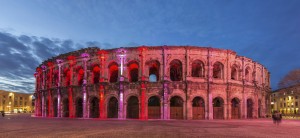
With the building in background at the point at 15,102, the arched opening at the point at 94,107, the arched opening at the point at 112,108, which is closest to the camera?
the arched opening at the point at 112,108

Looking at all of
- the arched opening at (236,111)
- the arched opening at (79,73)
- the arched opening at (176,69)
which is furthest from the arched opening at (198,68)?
the arched opening at (79,73)

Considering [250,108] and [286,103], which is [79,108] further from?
[286,103]

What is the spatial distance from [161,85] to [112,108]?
8.54m

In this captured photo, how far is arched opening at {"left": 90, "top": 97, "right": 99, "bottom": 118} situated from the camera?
43.7 metres

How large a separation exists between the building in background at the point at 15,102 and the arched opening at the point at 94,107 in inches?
3402

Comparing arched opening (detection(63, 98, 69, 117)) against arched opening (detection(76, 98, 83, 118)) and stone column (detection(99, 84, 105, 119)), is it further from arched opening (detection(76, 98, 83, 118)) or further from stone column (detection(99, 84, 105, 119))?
stone column (detection(99, 84, 105, 119))

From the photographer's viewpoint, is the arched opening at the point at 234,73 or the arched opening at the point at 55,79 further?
the arched opening at the point at 55,79

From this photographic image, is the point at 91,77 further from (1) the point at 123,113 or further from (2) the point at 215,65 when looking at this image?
(2) the point at 215,65

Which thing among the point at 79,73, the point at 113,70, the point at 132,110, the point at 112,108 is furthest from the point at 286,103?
the point at 79,73

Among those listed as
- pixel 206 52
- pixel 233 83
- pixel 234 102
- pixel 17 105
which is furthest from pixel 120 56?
pixel 17 105

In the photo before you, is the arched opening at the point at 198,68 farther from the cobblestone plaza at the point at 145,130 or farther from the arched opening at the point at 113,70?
the cobblestone plaza at the point at 145,130

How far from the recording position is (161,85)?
128 ft

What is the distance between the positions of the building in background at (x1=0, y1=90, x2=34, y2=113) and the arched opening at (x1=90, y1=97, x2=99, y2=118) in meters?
86.4

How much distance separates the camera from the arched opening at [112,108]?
4209 centimetres
